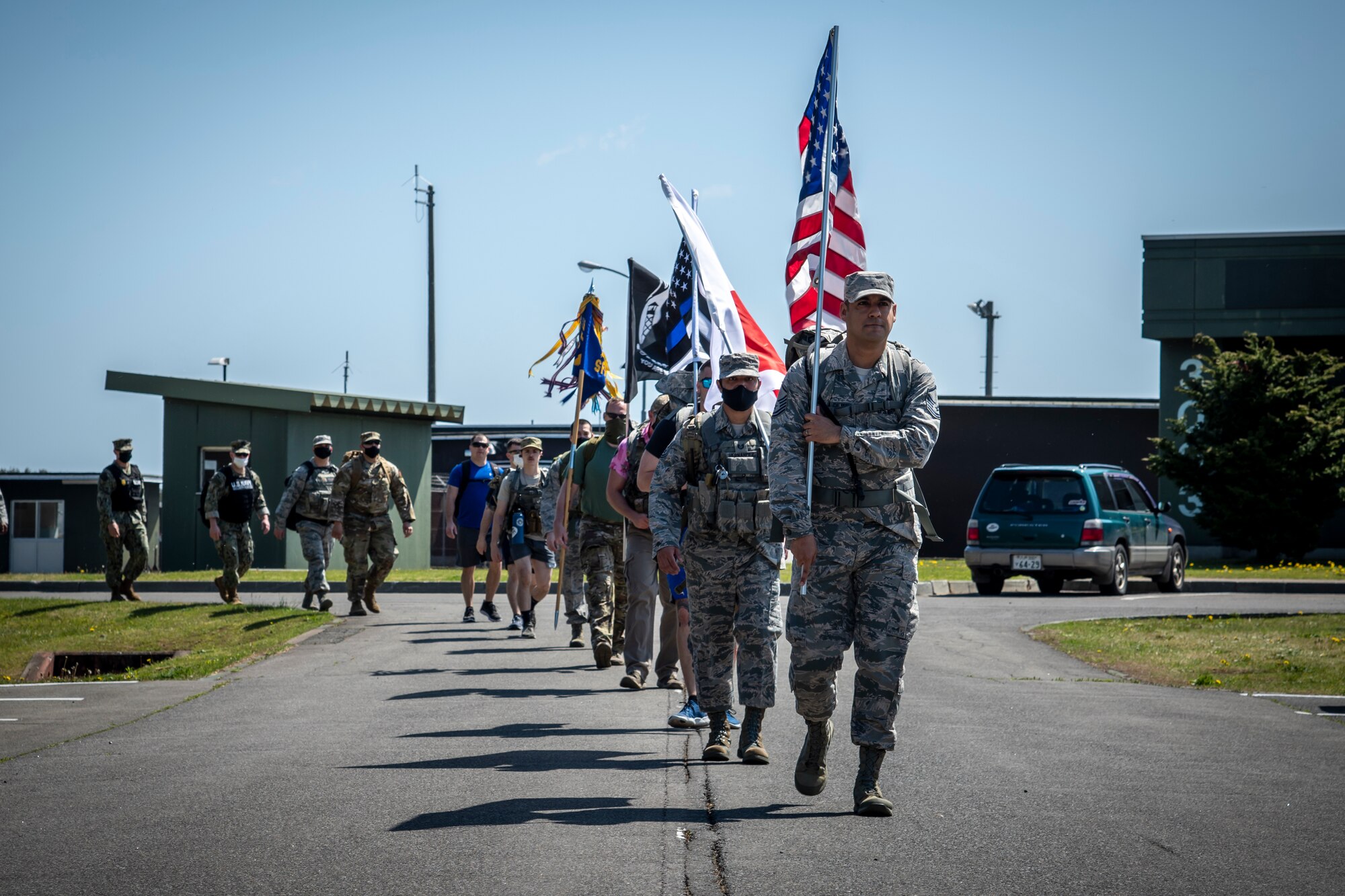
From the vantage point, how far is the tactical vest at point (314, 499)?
52.0ft

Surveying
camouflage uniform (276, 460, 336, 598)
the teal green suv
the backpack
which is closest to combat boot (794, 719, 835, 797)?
camouflage uniform (276, 460, 336, 598)

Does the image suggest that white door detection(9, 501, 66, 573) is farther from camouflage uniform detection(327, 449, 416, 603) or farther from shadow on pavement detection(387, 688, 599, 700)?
shadow on pavement detection(387, 688, 599, 700)

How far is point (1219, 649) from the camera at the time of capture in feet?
41.1

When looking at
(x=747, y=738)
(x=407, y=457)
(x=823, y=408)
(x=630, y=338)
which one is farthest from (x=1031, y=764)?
(x=407, y=457)

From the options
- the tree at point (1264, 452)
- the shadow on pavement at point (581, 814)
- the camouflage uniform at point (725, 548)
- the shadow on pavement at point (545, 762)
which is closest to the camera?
the shadow on pavement at point (581, 814)

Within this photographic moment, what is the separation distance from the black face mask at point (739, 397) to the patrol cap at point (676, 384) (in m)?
1.38

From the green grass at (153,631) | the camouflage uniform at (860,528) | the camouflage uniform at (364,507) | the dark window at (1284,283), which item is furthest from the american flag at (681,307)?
the dark window at (1284,283)

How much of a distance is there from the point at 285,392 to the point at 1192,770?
23.8 m

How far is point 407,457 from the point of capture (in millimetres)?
31438

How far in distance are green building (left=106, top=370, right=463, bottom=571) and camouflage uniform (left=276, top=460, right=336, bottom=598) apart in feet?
41.3

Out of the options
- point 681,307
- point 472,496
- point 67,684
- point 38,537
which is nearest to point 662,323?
point 681,307

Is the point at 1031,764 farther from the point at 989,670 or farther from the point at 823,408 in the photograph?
the point at 989,670

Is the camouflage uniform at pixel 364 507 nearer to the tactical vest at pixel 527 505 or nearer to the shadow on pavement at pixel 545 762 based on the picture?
the tactical vest at pixel 527 505

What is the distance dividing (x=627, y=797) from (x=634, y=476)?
9.86ft
